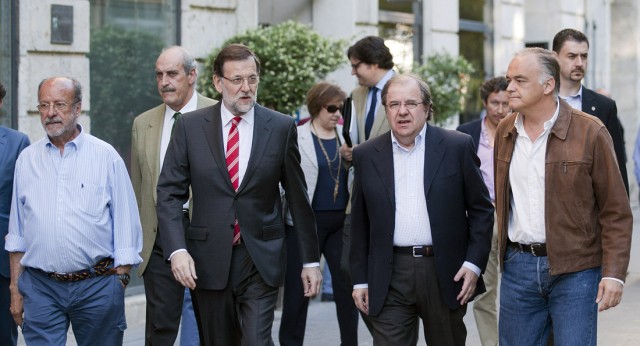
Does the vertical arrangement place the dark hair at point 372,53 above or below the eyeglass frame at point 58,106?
above

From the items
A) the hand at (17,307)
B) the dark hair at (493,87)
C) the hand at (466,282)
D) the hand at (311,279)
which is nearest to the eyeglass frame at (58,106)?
the hand at (17,307)

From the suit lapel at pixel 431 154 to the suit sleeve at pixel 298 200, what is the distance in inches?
28.2

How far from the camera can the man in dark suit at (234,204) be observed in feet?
21.3

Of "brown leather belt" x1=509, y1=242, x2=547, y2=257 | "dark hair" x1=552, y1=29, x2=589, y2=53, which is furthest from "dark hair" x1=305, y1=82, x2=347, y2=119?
"brown leather belt" x1=509, y1=242, x2=547, y2=257

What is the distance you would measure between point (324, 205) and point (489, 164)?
1.20 metres

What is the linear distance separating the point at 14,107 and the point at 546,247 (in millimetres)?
5248

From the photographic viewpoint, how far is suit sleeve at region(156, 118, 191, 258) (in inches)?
253

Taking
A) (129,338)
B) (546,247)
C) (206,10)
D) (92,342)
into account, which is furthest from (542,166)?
(206,10)

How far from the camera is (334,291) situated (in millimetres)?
8922

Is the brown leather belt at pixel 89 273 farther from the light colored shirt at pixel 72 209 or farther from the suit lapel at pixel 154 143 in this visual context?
the suit lapel at pixel 154 143

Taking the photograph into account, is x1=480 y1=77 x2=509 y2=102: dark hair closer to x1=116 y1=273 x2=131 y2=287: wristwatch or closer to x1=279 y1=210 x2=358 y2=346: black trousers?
x1=279 y1=210 x2=358 y2=346: black trousers

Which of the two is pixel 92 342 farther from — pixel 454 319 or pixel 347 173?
pixel 347 173

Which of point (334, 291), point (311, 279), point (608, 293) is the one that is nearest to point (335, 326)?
point (334, 291)

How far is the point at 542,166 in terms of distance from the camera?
6.12 metres
